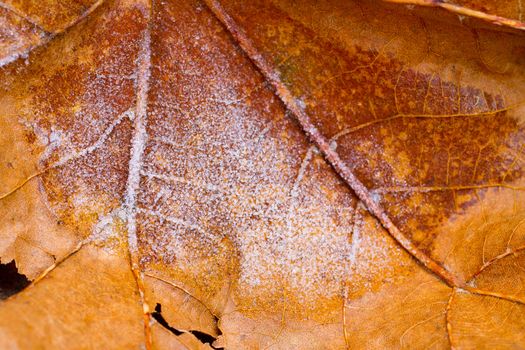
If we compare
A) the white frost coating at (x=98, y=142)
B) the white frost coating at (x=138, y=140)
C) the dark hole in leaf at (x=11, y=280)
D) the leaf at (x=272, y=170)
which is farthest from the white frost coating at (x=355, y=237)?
Answer: the dark hole in leaf at (x=11, y=280)

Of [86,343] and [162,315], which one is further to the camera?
[162,315]

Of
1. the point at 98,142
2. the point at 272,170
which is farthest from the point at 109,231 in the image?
the point at 272,170

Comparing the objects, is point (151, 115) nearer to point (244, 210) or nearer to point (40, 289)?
point (244, 210)

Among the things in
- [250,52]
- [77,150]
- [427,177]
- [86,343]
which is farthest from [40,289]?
[427,177]

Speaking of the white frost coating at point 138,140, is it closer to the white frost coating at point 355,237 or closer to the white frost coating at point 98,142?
the white frost coating at point 98,142

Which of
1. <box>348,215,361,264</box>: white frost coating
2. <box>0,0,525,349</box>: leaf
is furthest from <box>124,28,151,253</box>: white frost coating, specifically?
<box>348,215,361,264</box>: white frost coating

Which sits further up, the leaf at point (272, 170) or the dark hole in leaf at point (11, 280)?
the leaf at point (272, 170)
